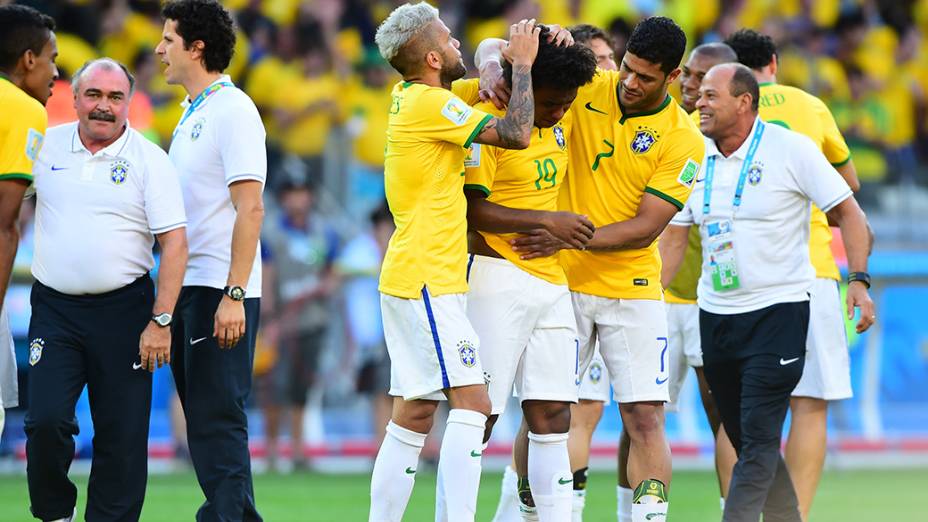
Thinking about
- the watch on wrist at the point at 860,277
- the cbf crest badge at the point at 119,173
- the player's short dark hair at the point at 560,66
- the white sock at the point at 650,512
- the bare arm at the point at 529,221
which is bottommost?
the white sock at the point at 650,512

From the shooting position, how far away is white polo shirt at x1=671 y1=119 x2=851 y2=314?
671 cm

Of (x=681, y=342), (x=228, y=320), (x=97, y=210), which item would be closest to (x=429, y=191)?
(x=228, y=320)

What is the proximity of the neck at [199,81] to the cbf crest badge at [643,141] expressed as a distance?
1983mm

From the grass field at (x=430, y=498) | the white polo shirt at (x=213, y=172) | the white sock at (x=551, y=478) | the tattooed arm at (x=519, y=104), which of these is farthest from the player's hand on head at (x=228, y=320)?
the grass field at (x=430, y=498)

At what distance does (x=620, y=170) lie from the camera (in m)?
6.27

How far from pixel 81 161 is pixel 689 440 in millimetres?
8118

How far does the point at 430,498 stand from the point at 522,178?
439 cm

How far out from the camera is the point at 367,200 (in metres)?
13.4

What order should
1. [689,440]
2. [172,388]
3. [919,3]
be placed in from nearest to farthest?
[172,388] < [689,440] < [919,3]

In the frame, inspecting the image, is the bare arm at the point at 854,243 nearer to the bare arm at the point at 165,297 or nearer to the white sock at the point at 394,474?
the white sock at the point at 394,474

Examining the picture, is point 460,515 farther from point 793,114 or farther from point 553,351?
point 793,114

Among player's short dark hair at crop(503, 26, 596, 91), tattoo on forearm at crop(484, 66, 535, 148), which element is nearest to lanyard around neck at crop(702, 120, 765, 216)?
player's short dark hair at crop(503, 26, 596, 91)

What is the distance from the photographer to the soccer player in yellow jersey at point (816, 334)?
7.38 metres

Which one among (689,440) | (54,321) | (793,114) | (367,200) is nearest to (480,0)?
(367,200)
